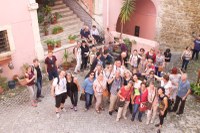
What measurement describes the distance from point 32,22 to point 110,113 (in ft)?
16.4

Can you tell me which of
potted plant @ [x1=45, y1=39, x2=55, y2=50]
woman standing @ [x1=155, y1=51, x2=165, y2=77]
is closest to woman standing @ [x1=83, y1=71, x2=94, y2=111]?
woman standing @ [x1=155, y1=51, x2=165, y2=77]

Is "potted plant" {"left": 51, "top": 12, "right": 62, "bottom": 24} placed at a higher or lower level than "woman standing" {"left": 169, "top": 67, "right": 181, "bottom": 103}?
higher

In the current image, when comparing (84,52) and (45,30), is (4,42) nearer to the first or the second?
(45,30)

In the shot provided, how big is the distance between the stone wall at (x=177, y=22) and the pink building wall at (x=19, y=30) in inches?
282

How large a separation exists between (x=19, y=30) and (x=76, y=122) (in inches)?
178

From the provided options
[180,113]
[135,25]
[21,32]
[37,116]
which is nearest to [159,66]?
[180,113]

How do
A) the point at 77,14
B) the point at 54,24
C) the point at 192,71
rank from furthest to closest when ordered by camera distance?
1. the point at 77,14
2. the point at 54,24
3. the point at 192,71

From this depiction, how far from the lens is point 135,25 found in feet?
57.3

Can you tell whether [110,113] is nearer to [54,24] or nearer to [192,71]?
[192,71]

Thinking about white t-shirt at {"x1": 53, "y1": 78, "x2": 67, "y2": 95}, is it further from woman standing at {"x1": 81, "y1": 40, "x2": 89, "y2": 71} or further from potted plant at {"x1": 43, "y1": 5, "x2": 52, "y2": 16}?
potted plant at {"x1": 43, "y1": 5, "x2": 52, "y2": 16}

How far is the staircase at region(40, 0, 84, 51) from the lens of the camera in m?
12.6

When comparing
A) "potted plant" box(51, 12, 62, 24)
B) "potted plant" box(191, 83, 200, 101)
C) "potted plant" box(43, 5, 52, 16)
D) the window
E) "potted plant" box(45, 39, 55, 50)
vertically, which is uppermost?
"potted plant" box(43, 5, 52, 16)

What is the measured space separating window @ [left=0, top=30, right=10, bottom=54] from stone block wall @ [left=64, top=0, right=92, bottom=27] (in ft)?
17.4

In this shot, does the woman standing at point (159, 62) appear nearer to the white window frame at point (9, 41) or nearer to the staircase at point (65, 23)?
the staircase at point (65, 23)
